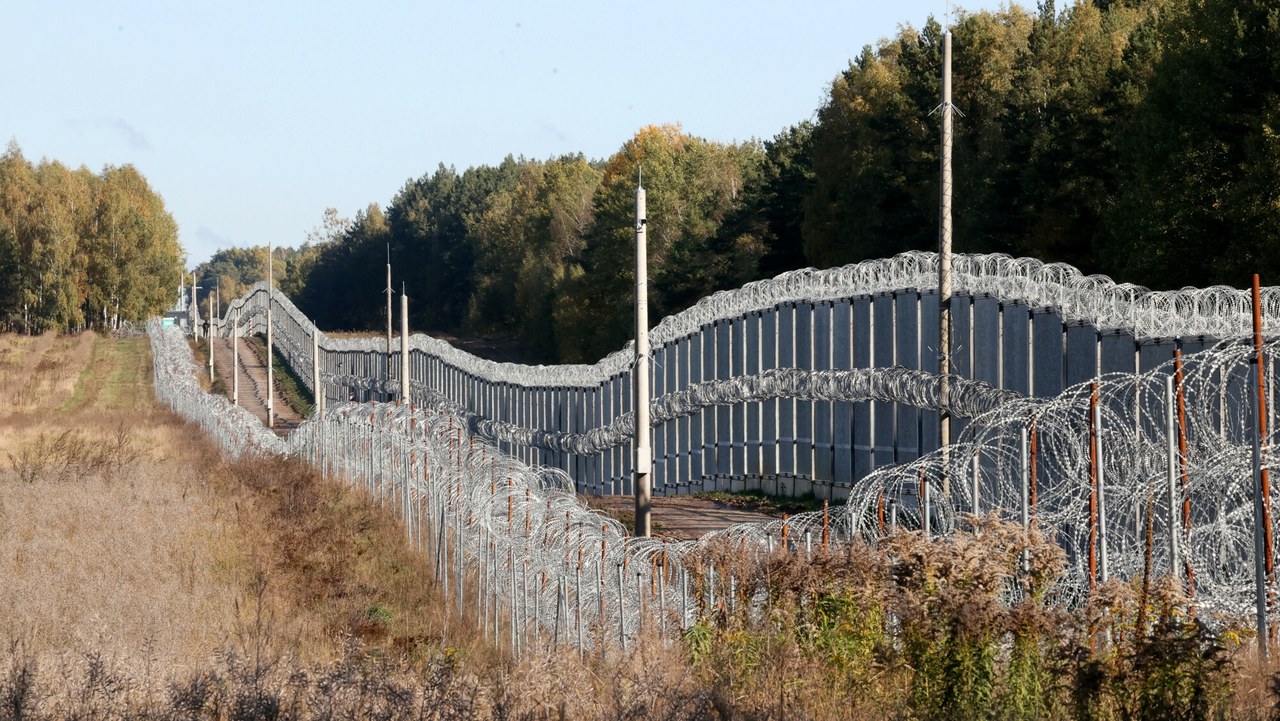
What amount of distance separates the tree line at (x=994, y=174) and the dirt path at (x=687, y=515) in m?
10.5

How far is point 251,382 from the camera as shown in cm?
7919

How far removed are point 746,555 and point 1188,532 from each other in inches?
130

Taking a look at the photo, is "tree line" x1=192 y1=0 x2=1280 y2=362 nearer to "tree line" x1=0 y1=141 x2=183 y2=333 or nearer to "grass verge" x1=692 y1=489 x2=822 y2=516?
"grass verge" x1=692 y1=489 x2=822 y2=516

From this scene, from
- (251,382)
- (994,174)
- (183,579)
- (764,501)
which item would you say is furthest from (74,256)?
(183,579)

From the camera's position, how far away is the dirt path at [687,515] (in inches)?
1075

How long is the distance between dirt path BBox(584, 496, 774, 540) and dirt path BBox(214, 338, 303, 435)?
2813 centimetres

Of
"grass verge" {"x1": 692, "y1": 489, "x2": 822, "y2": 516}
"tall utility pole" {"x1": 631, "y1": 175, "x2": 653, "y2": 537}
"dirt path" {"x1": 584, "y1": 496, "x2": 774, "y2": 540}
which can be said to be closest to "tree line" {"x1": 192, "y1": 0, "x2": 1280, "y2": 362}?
"grass verge" {"x1": 692, "y1": 489, "x2": 822, "y2": 516}

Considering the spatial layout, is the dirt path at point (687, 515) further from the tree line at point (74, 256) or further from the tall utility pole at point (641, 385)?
the tree line at point (74, 256)

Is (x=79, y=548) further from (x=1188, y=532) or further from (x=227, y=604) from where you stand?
(x=1188, y=532)

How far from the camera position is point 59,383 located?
70.9 m

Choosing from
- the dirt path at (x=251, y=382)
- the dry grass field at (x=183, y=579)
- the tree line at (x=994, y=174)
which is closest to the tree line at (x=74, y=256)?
the dirt path at (x=251, y=382)

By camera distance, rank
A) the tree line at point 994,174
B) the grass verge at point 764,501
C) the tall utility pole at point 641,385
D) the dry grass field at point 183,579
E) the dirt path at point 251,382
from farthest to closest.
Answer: the dirt path at point 251,382 → the tree line at point 994,174 → the grass verge at point 764,501 → the tall utility pole at point 641,385 → the dry grass field at point 183,579

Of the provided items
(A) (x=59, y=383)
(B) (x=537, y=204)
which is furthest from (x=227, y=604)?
(B) (x=537, y=204)

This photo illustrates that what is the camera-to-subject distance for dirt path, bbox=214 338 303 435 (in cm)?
6544
